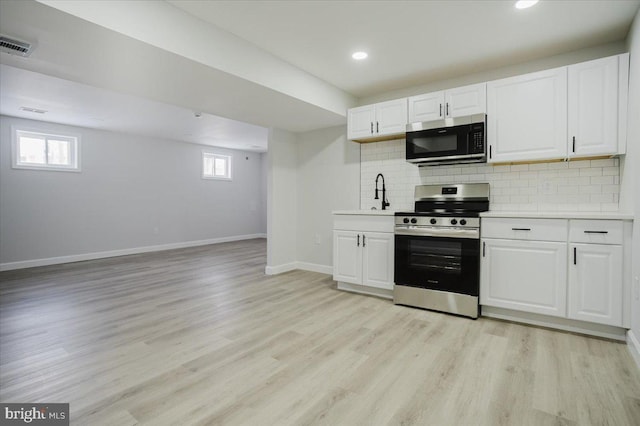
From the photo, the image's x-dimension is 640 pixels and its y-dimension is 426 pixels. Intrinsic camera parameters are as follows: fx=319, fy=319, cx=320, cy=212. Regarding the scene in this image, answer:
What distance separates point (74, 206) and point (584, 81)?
25.4ft

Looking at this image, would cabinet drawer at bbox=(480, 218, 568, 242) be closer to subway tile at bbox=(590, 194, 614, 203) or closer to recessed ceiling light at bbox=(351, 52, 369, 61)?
subway tile at bbox=(590, 194, 614, 203)

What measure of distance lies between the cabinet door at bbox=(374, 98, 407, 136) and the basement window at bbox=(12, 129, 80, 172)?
579cm

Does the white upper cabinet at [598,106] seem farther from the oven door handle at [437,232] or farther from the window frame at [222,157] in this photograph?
the window frame at [222,157]

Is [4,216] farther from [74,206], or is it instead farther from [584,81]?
[584,81]

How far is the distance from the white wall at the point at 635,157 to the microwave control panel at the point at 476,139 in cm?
104

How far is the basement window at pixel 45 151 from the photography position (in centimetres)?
553

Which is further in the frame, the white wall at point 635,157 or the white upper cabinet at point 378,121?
the white upper cabinet at point 378,121

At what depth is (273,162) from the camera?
480 cm

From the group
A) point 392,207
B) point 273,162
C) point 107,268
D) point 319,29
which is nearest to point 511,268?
point 392,207

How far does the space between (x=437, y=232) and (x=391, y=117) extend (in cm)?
149

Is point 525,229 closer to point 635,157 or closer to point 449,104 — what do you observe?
point 635,157

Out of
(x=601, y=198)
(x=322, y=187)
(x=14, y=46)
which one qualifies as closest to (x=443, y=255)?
(x=601, y=198)

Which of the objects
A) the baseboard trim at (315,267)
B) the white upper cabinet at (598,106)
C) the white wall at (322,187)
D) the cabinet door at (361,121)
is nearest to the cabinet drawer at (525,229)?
the white upper cabinet at (598,106)

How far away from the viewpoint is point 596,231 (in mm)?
2496
